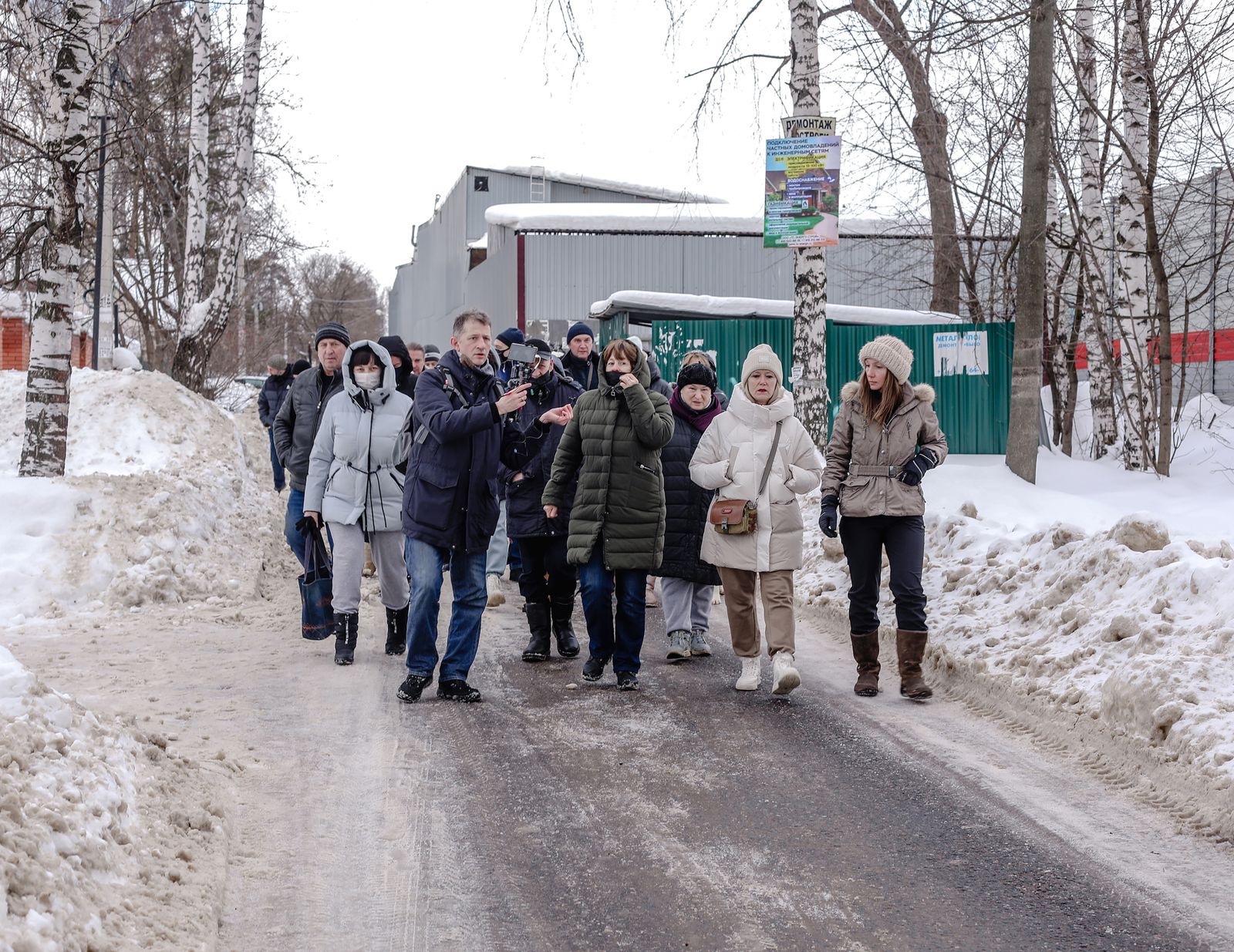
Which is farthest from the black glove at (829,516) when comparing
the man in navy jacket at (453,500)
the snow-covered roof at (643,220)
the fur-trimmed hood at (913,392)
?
the snow-covered roof at (643,220)

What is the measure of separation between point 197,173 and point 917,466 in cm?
1412

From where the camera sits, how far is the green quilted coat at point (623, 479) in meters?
6.84

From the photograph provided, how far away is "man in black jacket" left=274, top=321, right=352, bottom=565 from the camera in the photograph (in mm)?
8281

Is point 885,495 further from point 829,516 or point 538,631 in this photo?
point 538,631

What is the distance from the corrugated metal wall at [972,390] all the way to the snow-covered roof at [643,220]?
49.6ft

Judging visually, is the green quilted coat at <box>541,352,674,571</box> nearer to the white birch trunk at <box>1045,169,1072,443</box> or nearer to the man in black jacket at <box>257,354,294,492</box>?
the man in black jacket at <box>257,354,294,492</box>

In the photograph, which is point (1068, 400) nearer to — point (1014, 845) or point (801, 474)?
point (801, 474)

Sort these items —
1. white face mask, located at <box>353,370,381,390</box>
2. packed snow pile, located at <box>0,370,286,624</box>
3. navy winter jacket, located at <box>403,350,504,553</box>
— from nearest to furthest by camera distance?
navy winter jacket, located at <box>403,350,504,553</box>
white face mask, located at <box>353,370,381,390</box>
packed snow pile, located at <box>0,370,286,624</box>

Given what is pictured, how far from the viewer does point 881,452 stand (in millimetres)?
6609

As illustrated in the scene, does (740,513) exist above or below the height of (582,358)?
below

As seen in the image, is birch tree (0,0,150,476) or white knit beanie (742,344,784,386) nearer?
white knit beanie (742,344,784,386)

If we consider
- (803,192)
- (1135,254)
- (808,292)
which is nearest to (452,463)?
(803,192)

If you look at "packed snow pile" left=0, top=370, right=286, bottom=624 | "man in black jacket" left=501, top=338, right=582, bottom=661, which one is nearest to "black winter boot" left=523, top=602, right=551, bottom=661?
"man in black jacket" left=501, top=338, right=582, bottom=661

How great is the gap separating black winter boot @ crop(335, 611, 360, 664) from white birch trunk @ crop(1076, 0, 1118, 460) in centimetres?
834
